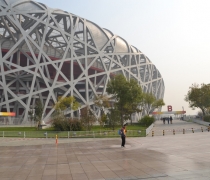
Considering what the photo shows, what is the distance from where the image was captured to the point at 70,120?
29.0 metres

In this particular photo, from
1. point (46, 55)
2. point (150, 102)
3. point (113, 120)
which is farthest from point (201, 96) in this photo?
point (46, 55)

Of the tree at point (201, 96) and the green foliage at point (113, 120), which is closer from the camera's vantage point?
the green foliage at point (113, 120)

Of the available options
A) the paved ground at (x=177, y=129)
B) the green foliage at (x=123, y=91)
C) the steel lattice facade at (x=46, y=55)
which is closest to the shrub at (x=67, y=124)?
the paved ground at (x=177, y=129)

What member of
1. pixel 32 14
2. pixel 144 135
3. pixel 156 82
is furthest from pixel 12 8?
pixel 156 82

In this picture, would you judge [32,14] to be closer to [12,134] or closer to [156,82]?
[12,134]

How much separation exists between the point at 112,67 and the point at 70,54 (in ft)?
45.2

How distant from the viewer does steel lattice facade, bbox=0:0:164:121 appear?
42.7m

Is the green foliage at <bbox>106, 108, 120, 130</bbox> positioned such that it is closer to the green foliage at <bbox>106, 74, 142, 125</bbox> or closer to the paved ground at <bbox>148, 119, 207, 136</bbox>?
the green foliage at <bbox>106, 74, 142, 125</bbox>

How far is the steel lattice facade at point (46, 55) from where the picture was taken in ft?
140

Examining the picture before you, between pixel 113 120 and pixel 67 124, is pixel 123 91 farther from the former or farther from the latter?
pixel 67 124

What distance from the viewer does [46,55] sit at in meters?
45.0

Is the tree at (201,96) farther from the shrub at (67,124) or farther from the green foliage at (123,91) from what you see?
the shrub at (67,124)

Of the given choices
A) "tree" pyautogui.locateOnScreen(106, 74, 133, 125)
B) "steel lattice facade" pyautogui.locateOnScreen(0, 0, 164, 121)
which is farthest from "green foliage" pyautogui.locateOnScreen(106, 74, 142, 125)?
"steel lattice facade" pyautogui.locateOnScreen(0, 0, 164, 121)

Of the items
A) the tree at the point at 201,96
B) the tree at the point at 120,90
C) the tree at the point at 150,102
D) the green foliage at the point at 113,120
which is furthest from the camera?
the tree at the point at 150,102
